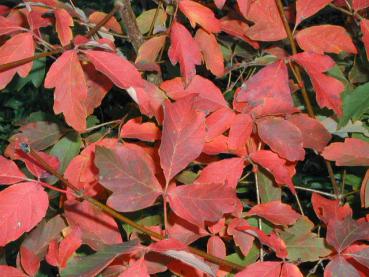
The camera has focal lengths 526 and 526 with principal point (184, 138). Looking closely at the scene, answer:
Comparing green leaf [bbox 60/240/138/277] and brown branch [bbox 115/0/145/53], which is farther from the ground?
brown branch [bbox 115/0/145/53]

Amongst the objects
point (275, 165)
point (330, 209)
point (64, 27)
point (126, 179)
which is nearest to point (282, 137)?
point (275, 165)

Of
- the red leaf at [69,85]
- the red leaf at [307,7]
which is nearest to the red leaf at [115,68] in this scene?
the red leaf at [69,85]

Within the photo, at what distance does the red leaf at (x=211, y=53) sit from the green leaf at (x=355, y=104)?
0.78 feet

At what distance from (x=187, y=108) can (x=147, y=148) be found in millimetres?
210

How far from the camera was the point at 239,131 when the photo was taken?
33.0 inches

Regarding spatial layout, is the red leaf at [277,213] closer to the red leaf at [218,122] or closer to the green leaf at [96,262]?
the red leaf at [218,122]

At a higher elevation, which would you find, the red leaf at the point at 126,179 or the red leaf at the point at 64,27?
the red leaf at the point at 64,27

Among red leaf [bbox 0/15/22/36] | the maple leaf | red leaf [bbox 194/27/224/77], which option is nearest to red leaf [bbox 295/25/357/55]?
the maple leaf

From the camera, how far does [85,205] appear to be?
0.85 m

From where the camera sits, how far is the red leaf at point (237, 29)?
3.33ft

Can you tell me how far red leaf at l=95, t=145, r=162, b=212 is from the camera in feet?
2.25

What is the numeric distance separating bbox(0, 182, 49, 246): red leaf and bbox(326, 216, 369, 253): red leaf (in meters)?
0.42

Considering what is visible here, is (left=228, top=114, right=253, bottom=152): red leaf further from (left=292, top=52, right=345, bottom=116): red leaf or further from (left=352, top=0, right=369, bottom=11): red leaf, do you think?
(left=352, top=0, right=369, bottom=11): red leaf

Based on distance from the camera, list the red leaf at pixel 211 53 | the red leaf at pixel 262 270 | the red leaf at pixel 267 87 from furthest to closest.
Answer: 1. the red leaf at pixel 211 53
2. the red leaf at pixel 267 87
3. the red leaf at pixel 262 270
